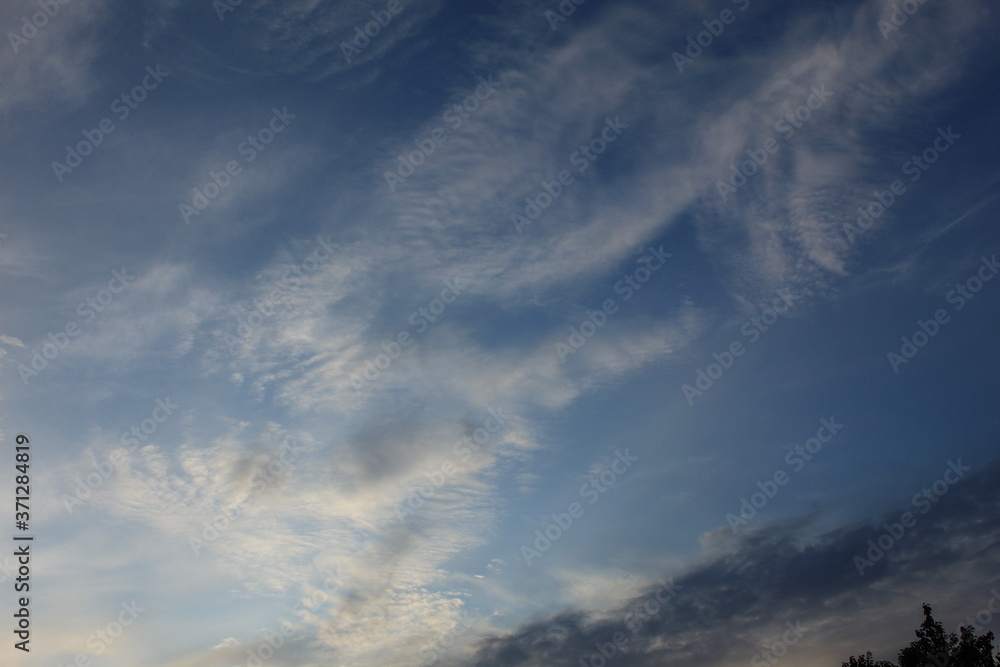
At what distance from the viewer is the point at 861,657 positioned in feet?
194

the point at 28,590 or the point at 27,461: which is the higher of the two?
the point at 27,461

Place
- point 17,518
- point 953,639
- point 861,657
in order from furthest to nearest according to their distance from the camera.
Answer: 1. point 861,657
2. point 953,639
3. point 17,518

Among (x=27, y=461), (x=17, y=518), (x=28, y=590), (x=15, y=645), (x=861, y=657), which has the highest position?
(x=27, y=461)

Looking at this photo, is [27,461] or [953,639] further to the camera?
[953,639]

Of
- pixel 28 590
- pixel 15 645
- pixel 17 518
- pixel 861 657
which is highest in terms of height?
pixel 17 518

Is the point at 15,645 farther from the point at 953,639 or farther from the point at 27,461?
the point at 953,639

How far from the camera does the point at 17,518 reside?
29.3 metres

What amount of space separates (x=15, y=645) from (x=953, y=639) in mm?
69780

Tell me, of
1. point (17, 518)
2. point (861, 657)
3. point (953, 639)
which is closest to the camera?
point (17, 518)

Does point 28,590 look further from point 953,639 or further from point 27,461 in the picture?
point 953,639

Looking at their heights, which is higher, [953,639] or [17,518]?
[17,518]

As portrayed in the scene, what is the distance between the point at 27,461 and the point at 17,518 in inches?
108

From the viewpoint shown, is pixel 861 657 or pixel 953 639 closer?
pixel 953 639

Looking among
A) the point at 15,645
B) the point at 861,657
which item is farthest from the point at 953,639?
the point at 15,645
